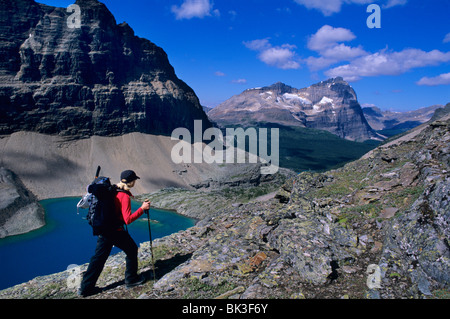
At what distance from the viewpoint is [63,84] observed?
10681 cm

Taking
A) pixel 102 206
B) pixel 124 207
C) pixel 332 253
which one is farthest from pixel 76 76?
pixel 332 253

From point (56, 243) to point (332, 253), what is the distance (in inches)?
2350

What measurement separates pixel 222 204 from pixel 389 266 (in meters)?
72.3

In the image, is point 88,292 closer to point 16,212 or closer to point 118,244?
point 118,244

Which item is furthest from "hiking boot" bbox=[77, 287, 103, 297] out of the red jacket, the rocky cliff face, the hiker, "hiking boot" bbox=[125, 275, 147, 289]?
the rocky cliff face

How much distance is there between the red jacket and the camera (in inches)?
363

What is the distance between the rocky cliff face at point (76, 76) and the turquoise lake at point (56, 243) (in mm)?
40896

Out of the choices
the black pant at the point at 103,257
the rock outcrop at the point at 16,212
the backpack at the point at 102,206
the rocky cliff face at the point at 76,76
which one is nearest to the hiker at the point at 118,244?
the black pant at the point at 103,257

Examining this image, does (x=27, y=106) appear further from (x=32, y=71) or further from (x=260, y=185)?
(x=260, y=185)

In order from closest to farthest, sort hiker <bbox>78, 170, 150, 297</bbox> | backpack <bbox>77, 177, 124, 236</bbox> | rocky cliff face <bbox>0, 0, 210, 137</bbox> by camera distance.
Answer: backpack <bbox>77, 177, 124, 236</bbox> → hiker <bbox>78, 170, 150, 297</bbox> → rocky cliff face <bbox>0, 0, 210, 137</bbox>

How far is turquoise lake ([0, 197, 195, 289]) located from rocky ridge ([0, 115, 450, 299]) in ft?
124

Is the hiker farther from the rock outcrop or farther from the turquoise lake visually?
the rock outcrop

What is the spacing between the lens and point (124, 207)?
364 inches

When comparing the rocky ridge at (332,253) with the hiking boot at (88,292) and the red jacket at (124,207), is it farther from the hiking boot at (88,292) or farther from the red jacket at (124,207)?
the red jacket at (124,207)
